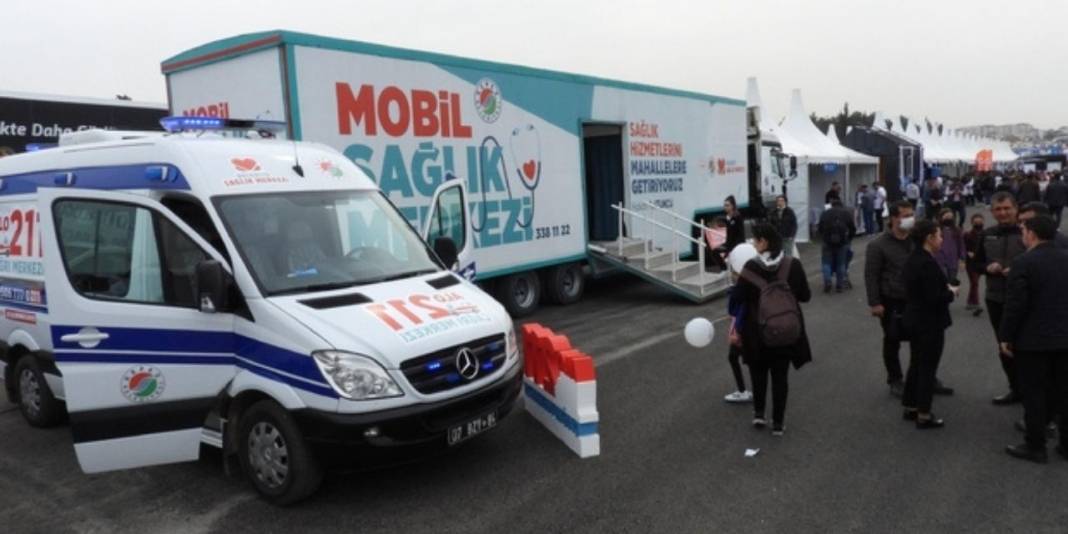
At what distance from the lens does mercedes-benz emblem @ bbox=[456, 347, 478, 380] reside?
14.5ft

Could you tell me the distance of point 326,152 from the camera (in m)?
5.56

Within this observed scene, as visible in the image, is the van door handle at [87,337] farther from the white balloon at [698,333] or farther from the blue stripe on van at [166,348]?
the white balloon at [698,333]

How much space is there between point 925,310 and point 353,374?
3.94 metres

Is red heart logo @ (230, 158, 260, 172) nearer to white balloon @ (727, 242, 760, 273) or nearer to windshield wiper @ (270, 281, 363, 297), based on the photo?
windshield wiper @ (270, 281, 363, 297)

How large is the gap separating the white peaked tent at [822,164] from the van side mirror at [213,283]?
18673 millimetres

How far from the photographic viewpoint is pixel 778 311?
16.6ft

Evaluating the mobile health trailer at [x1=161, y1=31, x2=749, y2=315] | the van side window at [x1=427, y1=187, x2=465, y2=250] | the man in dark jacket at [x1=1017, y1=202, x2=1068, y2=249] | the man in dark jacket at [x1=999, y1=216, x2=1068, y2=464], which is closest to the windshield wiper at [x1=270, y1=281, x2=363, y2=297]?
the mobile health trailer at [x1=161, y1=31, x2=749, y2=315]

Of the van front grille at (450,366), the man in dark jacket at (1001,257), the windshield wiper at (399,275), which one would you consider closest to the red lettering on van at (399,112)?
the windshield wiper at (399,275)

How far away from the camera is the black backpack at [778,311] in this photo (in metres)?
5.03

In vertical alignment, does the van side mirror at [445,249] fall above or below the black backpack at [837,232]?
above

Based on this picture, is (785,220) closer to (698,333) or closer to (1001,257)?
(1001,257)

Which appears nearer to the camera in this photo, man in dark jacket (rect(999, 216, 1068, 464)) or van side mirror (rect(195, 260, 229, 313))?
van side mirror (rect(195, 260, 229, 313))

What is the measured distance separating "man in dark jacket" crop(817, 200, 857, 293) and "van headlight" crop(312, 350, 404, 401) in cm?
955

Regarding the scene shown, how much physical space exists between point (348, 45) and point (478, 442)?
4.58m
